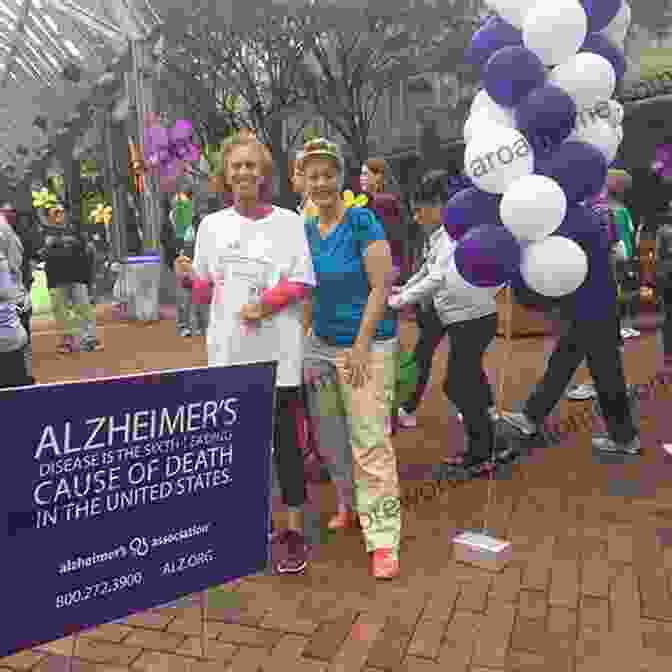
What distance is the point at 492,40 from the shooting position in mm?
3676

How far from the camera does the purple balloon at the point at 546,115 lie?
129 inches

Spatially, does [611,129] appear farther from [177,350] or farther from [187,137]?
[187,137]

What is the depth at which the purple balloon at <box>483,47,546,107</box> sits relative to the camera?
3.32 m

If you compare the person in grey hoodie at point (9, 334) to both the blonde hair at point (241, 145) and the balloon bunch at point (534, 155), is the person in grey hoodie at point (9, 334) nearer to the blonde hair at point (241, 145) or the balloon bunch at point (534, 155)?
the blonde hair at point (241, 145)

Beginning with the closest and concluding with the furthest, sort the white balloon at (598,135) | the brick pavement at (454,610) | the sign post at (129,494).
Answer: the sign post at (129,494) → the brick pavement at (454,610) → the white balloon at (598,135)

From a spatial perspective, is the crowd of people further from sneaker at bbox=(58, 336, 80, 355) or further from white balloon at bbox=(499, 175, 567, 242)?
sneaker at bbox=(58, 336, 80, 355)

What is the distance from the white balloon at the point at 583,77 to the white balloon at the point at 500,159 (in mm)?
297

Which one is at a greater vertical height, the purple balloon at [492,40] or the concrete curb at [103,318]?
the purple balloon at [492,40]

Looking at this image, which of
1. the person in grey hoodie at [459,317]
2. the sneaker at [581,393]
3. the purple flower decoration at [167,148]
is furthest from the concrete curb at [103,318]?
the person in grey hoodie at [459,317]

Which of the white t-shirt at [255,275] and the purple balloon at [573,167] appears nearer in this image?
the white t-shirt at [255,275]

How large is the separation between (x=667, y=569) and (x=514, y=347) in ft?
17.3

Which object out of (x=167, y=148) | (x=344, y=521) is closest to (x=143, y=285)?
(x=167, y=148)

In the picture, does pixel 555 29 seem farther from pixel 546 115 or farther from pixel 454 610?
pixel 454 610

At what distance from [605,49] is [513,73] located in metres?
0.74
